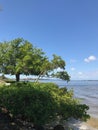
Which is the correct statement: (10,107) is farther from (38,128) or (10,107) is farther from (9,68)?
(9,68)

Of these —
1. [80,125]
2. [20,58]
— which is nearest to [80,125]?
[80,125]

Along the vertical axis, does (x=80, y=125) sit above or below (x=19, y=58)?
below

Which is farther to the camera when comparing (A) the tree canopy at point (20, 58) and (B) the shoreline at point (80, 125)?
(A) the tree canopy at point (20, 58)

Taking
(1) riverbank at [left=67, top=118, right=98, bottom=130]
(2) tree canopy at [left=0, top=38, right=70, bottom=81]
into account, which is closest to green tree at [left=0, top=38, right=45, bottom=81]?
(2) tree canopy at [left=0, top=38, right=70, bottom=81]

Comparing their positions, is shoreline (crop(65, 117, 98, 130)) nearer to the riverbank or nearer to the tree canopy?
the riverbank

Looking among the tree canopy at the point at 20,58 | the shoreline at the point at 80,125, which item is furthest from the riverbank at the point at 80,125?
the tree canopy at the point at 20,58

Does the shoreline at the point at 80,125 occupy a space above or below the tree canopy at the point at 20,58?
below

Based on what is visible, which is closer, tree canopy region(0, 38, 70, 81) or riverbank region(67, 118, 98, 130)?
riverbank region(67, 118, 98, 130)

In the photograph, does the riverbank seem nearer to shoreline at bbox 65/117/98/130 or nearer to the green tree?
shoreline at bbox 65/117/98/130

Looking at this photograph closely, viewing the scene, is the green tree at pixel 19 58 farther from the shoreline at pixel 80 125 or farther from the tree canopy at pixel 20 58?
the shoreline at pixel 80 125

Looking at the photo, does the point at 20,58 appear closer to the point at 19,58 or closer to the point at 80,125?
the point at 19,58

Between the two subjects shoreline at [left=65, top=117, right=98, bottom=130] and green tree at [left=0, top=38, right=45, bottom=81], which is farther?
green tree at [left=0, top=38, right=45, bottom=81]

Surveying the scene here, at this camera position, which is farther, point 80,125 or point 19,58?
point 19,58

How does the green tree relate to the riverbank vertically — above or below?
above
